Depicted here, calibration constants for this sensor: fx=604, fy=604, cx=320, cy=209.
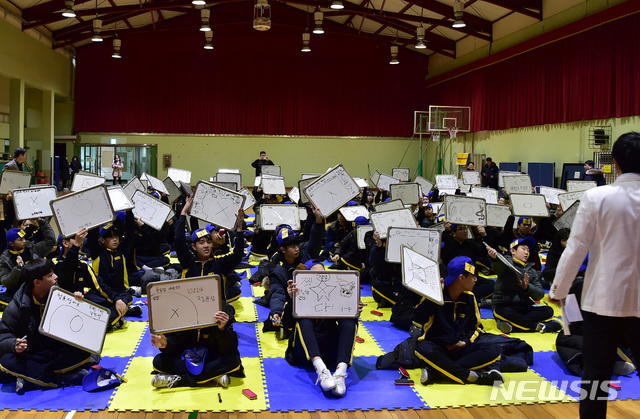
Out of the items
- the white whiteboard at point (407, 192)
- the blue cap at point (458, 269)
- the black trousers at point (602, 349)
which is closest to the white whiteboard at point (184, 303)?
the blue cap at point (458, 269)

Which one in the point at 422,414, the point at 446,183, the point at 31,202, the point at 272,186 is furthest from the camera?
the point at 446,183

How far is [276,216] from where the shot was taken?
11.7 m

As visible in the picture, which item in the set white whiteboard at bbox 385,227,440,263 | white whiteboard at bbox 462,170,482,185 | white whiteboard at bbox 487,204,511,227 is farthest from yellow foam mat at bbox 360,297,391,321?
white whiteboard at bbox 462,170,482,185

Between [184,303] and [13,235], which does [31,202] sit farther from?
[184,303]

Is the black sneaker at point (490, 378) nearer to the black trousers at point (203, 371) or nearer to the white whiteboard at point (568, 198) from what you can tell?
the black trousers at point (203, 371)

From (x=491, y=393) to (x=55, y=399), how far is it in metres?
3.87

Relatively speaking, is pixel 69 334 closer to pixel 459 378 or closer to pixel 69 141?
pixel 459 378

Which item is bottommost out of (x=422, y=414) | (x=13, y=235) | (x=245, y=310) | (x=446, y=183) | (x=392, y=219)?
(x=422, y=414)

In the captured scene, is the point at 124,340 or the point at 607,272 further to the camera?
the point at 124,340

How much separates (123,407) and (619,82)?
16.3m

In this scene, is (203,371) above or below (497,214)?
below

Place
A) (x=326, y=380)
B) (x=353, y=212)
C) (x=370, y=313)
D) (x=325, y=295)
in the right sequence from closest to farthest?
(x=326, y=380) < (x=325, y=295) < (x=370, y=313) < (x=353, y=212)

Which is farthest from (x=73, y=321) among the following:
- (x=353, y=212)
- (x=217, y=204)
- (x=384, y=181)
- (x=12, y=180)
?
(x=384, y=181)

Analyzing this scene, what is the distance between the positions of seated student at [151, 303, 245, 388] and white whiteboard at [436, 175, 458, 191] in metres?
13.5
